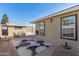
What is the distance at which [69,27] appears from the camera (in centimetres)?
701

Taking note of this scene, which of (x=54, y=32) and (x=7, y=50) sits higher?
(x=54, y=32)

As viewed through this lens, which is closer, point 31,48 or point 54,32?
point 31,48

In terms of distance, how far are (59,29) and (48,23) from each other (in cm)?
160

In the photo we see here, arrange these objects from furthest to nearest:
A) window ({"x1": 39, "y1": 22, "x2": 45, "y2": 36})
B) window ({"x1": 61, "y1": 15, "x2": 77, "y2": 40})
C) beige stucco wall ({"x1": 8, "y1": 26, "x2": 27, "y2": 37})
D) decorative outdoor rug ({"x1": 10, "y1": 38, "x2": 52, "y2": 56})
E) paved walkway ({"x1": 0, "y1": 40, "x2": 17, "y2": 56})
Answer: beige stucco wall ({"x1": 8, "y1": 26, "x2": 27, "y2": 37}) < window ({"x1": 39, "y1": 22, "x2": 45, "y2": 36}) < paved walkway ({"x1": 0, "y1": 40, "x2": 17, "y2": 56}) < decorative outdoor rug ({"x1": 10, "y1": 38, "x2": 52, "y2": 56}) < window ({"x1": 61, "y1": 15, "x2": 77, "y2": 40})

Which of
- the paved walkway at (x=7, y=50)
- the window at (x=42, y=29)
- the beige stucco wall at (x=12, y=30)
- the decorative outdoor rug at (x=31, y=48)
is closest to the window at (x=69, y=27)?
the decorative outdoor rug at (x=31, y=48)

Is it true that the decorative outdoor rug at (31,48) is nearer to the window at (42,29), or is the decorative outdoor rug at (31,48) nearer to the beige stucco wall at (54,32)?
the beige stucco wall at (54,32)

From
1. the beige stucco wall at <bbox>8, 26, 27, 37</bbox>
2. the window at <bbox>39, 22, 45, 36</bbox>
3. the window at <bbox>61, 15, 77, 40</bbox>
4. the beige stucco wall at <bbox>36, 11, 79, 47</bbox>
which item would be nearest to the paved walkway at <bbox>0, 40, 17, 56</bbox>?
the beige stucco wall at <bbox>8, 26, 27, 37</bbox>

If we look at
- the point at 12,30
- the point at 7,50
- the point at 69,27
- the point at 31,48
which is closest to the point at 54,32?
the point at 69,27

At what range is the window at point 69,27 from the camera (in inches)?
258

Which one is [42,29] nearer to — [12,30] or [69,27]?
[12,30]

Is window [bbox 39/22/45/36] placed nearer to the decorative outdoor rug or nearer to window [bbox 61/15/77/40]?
the decorative outdoor rug

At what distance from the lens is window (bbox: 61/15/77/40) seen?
258 inches

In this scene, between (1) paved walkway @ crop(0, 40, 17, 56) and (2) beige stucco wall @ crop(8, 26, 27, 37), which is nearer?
(1) paved walkway @ crop(0, 40, 17, 56)

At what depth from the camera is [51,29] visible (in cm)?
880
